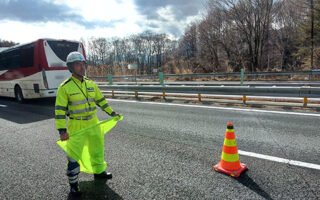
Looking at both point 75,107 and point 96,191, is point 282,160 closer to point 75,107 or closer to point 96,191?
point 96,191

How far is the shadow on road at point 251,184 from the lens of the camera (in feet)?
8.68

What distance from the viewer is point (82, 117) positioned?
2.95 meters

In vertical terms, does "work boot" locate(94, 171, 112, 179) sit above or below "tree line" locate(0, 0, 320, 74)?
below

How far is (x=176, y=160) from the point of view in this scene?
146 inches

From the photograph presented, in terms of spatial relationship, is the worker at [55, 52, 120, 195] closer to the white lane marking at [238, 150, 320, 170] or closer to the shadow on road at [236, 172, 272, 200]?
the shadow on road at [236, 172, 272, 200]

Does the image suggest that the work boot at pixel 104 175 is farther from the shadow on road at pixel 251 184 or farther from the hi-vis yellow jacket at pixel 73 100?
the shadow on road at pixel 251 184

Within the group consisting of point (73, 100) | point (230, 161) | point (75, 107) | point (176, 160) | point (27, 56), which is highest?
point (27, 56)

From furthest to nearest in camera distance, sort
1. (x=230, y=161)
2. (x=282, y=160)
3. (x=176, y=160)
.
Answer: (x=176, y=160)
(x=282, y=160)
(x=230, y=161)

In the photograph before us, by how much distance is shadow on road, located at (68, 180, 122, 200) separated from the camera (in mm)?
2779

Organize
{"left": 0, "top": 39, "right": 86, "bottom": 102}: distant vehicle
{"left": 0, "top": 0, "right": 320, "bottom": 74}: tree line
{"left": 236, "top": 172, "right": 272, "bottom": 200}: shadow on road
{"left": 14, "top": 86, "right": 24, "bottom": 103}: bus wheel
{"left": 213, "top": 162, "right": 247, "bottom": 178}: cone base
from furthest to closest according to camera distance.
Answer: {"left": 0, "top": 0, "right": 320, "bottom": 74}: tree line, {"left": 14, "top": 86, "right": 24, "bottom": 103}: bus wheel, {"left": 0, "top": 39, "right": 86, "bottom": 102}: distant vehicle, {"left": 213, "top": 162, "right": 247, "bottom": 178}: cone base, {"left": 236, "top": 172, "right": 272, "bottom": 200}: shadow on road

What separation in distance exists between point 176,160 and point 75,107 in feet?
6.54

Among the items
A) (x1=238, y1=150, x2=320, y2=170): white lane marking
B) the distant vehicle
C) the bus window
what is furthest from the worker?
the bus window

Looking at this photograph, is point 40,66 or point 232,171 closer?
point 232,171

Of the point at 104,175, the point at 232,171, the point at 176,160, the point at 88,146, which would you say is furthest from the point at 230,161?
the point at 88,146
